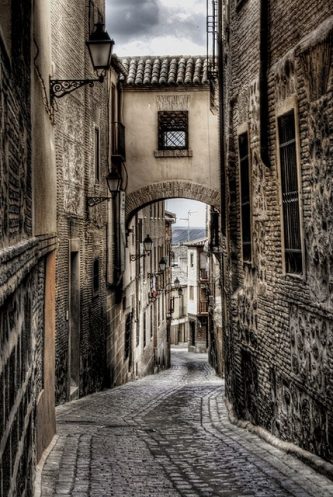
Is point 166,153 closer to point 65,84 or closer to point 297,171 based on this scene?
point 65,84

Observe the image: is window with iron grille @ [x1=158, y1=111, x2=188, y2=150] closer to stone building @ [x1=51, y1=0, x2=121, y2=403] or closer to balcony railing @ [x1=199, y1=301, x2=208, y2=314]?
stone building @ [x1=51, y1=0, x2=121, y2=403]

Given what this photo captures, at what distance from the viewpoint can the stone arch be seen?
20.9 meters

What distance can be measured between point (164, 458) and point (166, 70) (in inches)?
591

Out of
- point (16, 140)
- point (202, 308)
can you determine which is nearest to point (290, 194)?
point (16, 140)

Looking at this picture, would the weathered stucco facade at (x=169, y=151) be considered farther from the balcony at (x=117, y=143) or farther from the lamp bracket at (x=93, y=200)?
the lamp bracket at (x=93, y=200)

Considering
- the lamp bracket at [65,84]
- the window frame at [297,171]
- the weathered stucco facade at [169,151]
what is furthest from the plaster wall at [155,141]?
the window frame at [297,171]

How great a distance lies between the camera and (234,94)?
12445 millimetres

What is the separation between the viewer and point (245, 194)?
1212 centimetres

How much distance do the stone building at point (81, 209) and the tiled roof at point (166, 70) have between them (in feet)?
5.60

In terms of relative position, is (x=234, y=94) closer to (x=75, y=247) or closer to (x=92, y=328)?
(x=75, y=247)

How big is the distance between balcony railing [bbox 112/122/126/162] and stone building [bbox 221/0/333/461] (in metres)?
6.81

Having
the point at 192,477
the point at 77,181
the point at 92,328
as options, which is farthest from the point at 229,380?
the point at 192,477

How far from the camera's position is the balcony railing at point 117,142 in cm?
1972

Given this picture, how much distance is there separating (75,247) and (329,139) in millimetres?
7888
